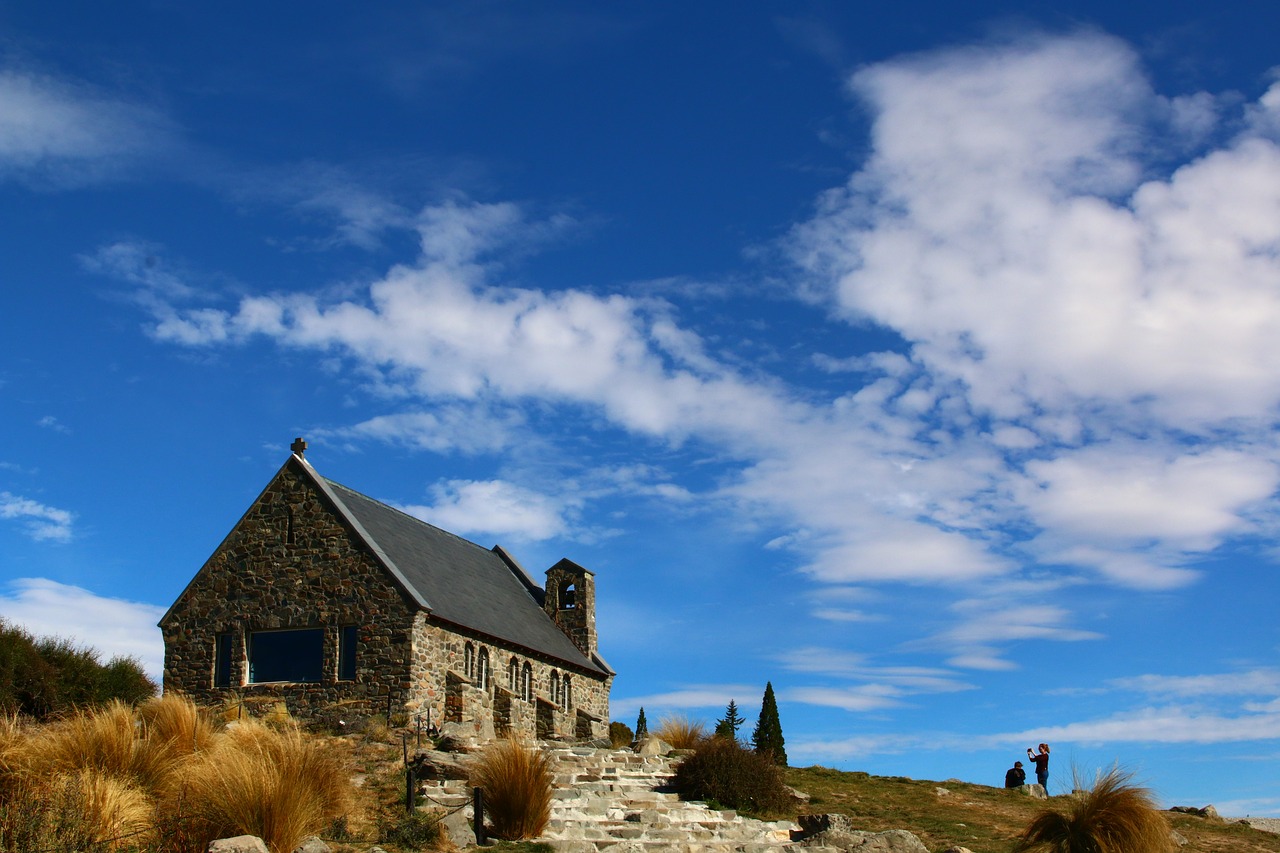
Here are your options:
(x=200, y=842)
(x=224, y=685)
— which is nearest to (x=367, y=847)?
(x=200, y=842)

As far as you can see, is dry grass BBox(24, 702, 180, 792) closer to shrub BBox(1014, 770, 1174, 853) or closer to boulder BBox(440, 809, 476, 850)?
boulder BBox(440, 809, 476, 850)

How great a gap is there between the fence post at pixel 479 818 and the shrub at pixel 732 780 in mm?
5896

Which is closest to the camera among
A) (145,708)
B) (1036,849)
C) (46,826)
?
(46,826)

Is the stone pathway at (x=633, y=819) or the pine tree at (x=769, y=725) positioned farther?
the pine tree at (x=769, y=725)

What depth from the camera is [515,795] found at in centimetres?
1722

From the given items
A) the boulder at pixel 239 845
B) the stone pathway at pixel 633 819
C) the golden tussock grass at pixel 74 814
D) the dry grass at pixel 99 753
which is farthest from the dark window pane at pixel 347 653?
the boulder at pixel 239 845

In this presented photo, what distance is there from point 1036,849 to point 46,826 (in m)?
13.1

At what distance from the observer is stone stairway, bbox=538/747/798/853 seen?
17594 millimetres

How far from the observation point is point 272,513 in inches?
1238

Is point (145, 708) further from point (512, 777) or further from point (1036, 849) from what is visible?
point (1036, 849)

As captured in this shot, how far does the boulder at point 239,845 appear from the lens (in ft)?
42.0

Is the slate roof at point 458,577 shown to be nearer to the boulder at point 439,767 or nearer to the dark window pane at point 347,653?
the dark window pane at point 347,653

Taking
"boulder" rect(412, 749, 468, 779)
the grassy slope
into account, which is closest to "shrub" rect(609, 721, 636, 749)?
the grassy slope

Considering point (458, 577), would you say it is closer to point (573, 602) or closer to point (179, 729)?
point (573, 602)
